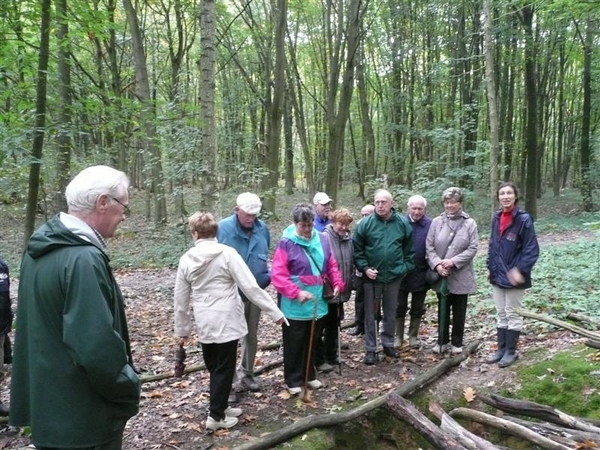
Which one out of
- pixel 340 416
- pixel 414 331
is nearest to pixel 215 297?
pixel 340 416

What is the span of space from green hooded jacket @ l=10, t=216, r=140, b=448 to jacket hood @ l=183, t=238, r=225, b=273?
195 centimetres

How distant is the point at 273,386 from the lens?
18.3 ft

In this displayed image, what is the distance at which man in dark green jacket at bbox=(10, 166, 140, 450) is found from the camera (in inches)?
84.4

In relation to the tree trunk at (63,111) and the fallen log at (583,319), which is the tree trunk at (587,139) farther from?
the tree trunk at (63,111)

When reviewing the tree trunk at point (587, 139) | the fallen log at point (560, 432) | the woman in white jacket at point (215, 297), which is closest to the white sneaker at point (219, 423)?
the woman in white jacket at point (215, 297)

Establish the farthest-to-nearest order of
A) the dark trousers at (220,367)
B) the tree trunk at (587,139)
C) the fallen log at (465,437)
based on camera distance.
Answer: the tree trunk at (587,139) < the dark trousers at (220,367) < the fallen log at (465,437)

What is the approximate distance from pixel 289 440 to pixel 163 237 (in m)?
13.4

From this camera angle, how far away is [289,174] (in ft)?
93.5

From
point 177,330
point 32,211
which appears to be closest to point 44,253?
point 177,330

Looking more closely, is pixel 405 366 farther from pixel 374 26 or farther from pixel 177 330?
pixel 374 26

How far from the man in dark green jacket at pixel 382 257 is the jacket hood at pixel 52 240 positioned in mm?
4127

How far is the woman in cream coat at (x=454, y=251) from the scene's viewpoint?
19.2 feet

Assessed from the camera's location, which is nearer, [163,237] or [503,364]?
[503,364]

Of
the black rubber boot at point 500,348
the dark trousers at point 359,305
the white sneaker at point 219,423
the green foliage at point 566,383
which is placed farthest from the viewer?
the dark trousers at point 359,305
